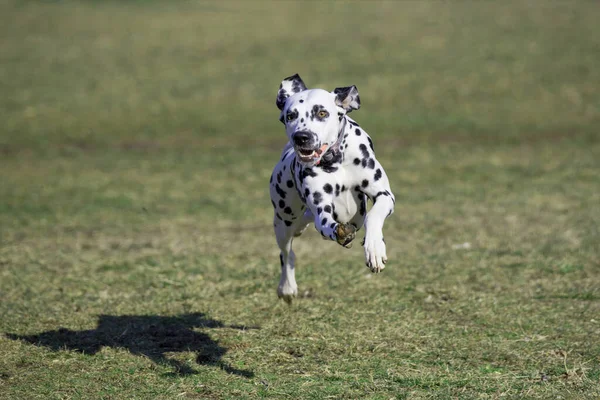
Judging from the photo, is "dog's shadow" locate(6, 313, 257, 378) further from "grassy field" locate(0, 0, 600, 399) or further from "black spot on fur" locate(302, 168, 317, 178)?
"black spot on fur" locate(302, 168, 317, 178)

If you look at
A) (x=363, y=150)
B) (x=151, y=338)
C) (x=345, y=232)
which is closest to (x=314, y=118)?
(x=363, y=150)

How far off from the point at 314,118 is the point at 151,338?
2.84 meters

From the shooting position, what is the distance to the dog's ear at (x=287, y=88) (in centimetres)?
733

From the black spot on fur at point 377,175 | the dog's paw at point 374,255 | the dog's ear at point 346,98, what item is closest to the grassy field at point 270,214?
the dog's paw at point 374,255

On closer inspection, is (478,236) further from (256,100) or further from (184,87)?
(184,87)

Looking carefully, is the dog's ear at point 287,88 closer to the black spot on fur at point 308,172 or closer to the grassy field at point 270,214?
the black spot on fur at point 308,172

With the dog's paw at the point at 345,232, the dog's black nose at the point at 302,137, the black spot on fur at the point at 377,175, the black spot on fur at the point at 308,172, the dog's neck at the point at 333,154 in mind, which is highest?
the dog's black nose at the point at 302,137

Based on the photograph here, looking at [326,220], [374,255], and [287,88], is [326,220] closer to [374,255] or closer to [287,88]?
[374,255]

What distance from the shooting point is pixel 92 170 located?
1888 cm

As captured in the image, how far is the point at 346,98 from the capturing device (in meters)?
7.04

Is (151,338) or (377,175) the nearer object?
(377,175)

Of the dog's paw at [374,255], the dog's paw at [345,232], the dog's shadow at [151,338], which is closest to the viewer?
the dog's paw at [345,232]

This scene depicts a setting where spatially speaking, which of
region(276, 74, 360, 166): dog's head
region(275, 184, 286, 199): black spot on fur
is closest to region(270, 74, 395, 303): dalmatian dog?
region(276, 74, 360, 166): dog's head

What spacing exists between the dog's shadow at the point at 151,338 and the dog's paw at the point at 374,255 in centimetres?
146
